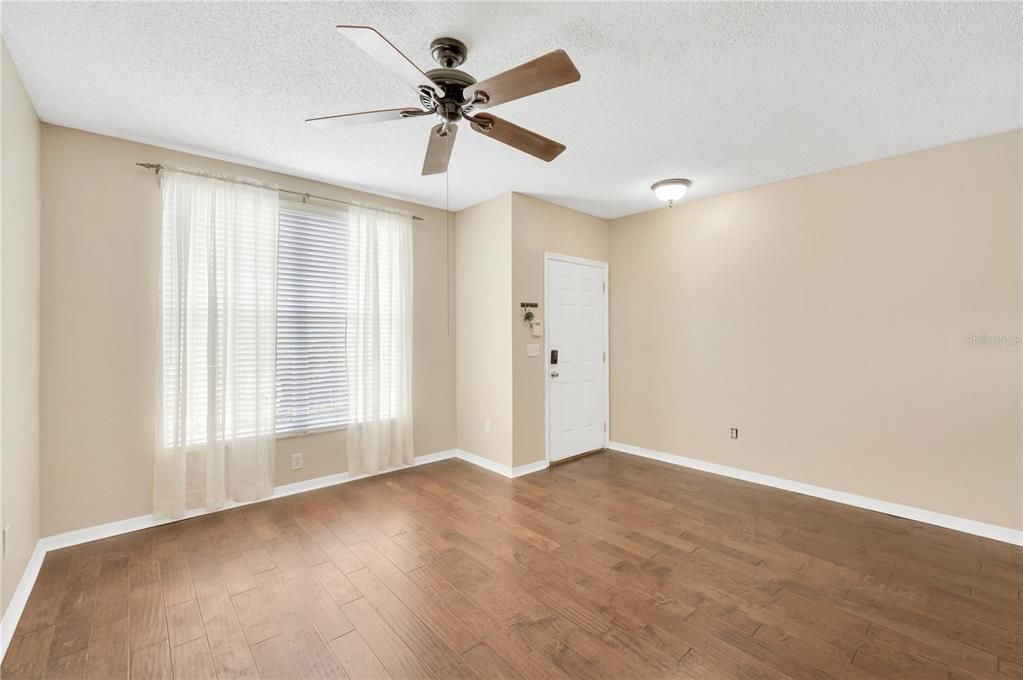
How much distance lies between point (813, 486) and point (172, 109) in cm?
528

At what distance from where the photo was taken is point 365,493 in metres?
3.76

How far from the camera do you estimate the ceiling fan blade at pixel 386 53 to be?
1494mm

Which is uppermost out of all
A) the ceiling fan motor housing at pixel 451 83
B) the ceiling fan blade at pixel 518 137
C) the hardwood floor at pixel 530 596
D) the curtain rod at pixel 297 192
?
the curtain rod at pixel 297 192

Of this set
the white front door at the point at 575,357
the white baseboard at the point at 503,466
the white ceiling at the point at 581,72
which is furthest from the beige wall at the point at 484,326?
the white ceiling at the point at 581,72

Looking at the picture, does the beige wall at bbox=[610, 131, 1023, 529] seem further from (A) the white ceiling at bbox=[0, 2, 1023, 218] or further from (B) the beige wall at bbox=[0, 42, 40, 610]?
(B) the beige wall at bbox=[0, 42, 40, 610]

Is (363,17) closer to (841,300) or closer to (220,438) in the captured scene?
(220,438)

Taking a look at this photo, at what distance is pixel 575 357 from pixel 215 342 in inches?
129

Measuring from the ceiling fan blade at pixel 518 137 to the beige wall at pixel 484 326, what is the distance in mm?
1783

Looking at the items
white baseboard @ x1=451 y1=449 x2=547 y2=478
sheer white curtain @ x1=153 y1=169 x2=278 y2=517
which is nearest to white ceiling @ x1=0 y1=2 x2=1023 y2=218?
sheer white curtain @ x1=153 y1=169 x2=278 y2=517

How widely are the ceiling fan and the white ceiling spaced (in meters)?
0.22

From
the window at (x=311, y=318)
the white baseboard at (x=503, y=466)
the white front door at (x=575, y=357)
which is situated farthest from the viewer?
the white front door at (x=575, y=357)

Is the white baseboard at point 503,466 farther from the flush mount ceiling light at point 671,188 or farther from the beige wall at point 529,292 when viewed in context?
the flush mount ceiling light at point 671,188

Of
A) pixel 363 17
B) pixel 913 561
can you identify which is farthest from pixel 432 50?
pixel 913 561

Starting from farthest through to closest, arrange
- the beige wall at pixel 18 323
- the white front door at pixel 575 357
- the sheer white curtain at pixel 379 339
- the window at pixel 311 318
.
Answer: the white front door at pixel 575 357
the sheer white curtain at pixel 379 339
the window at pixel 311 318
the beige wall at pixel 18 323
